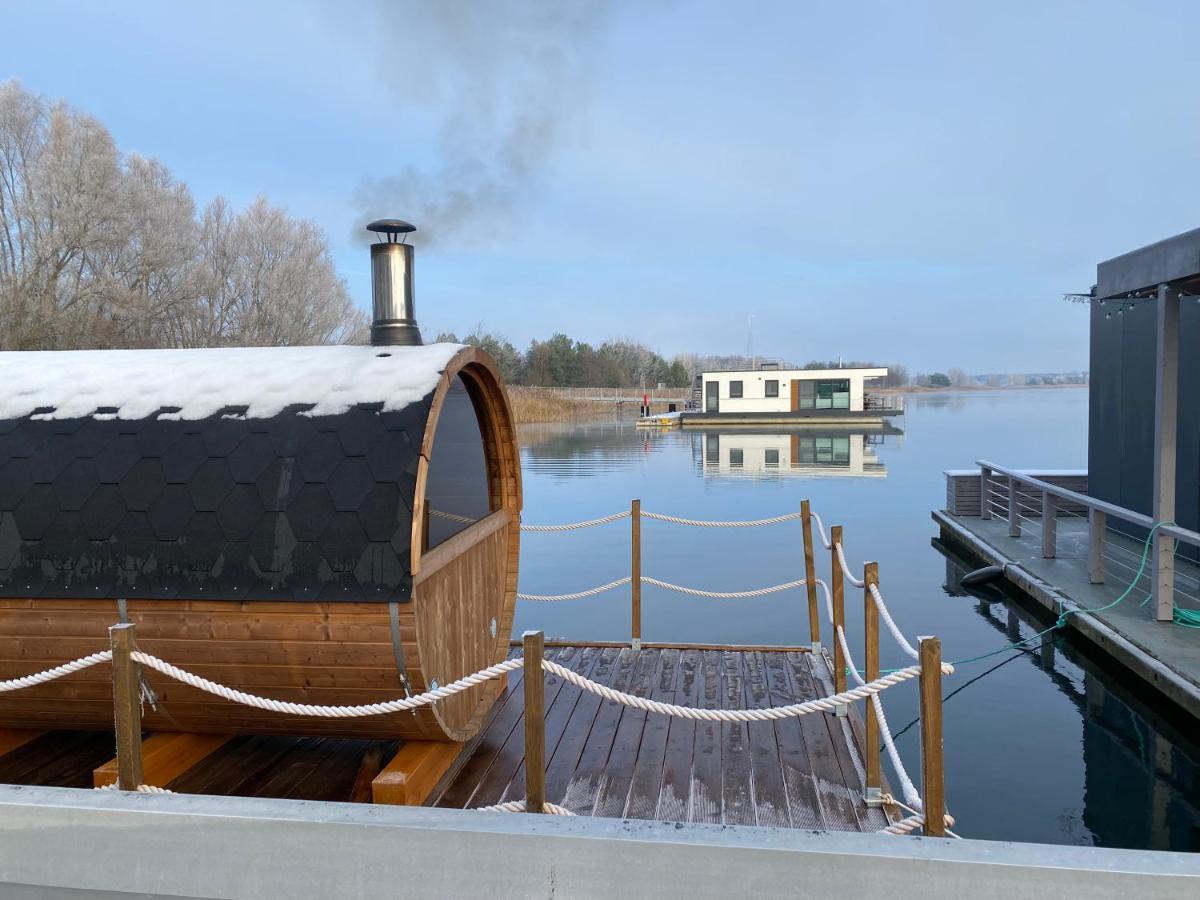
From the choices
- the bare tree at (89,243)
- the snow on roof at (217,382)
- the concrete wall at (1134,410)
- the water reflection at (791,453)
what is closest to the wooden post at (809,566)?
the snow on roof at (217,382)

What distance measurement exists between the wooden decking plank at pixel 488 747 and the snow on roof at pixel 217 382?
1.99m

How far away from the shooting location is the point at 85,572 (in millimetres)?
4078

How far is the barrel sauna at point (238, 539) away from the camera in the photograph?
155 inches

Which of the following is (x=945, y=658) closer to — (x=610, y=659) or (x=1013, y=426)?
(x=610, y=659)

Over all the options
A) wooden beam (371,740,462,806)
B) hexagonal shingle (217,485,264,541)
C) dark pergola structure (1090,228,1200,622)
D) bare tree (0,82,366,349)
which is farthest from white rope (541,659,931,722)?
bare tree (0,82,366,349)

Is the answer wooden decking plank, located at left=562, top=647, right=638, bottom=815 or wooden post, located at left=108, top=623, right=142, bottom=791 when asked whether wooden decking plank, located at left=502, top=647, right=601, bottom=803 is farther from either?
wooden post, located at left=108, top=623, right=142, bottom=791

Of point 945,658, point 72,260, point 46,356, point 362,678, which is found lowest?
point 945,658

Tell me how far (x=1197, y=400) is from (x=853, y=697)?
9296mm

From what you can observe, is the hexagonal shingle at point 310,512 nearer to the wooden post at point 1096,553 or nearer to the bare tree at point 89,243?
the wooden post at point 1096,553

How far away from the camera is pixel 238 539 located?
399cm

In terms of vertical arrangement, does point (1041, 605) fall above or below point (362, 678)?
below

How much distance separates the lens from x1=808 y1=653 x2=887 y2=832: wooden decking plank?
13.5 feet

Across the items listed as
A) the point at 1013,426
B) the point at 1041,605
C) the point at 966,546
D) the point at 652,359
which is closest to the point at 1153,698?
the point at 1041,605

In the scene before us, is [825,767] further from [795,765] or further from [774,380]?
[774,380]
